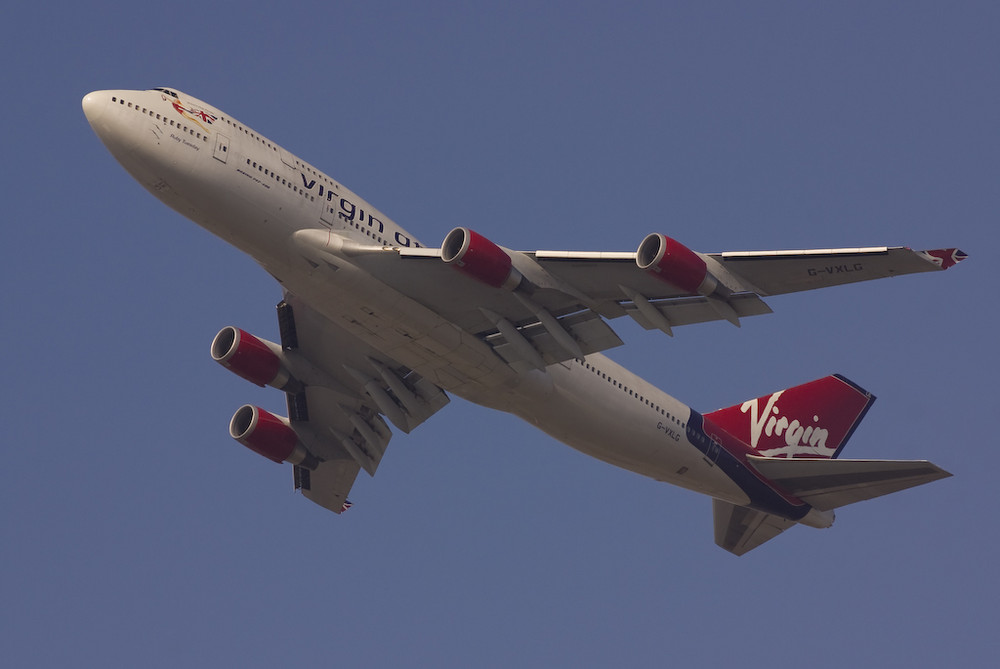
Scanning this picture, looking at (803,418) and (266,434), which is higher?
(803,418)

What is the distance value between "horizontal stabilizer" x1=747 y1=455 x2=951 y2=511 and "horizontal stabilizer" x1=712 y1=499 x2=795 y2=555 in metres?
2.14

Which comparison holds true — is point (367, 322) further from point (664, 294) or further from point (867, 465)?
point (867, 465)

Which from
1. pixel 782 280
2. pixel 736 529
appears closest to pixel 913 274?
pixel 782 280

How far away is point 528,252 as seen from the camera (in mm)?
32812

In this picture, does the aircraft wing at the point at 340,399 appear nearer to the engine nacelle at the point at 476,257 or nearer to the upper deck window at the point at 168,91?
the upper deck window at the point at 168,91

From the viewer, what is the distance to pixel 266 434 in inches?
1663

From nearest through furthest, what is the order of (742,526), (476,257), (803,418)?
(476,257)
(742,526)
(803,418)

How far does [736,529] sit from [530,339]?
1338cm

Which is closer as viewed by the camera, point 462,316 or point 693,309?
point 693,309

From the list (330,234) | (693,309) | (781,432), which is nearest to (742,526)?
(781,432)

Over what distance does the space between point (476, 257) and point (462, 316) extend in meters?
3.22

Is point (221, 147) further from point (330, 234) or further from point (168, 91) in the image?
point (330, 234)

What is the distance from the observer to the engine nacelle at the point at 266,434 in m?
42.2

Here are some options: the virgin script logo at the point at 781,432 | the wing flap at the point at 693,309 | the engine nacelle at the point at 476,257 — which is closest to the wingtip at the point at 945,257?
the wing flap at the point at 693,309
